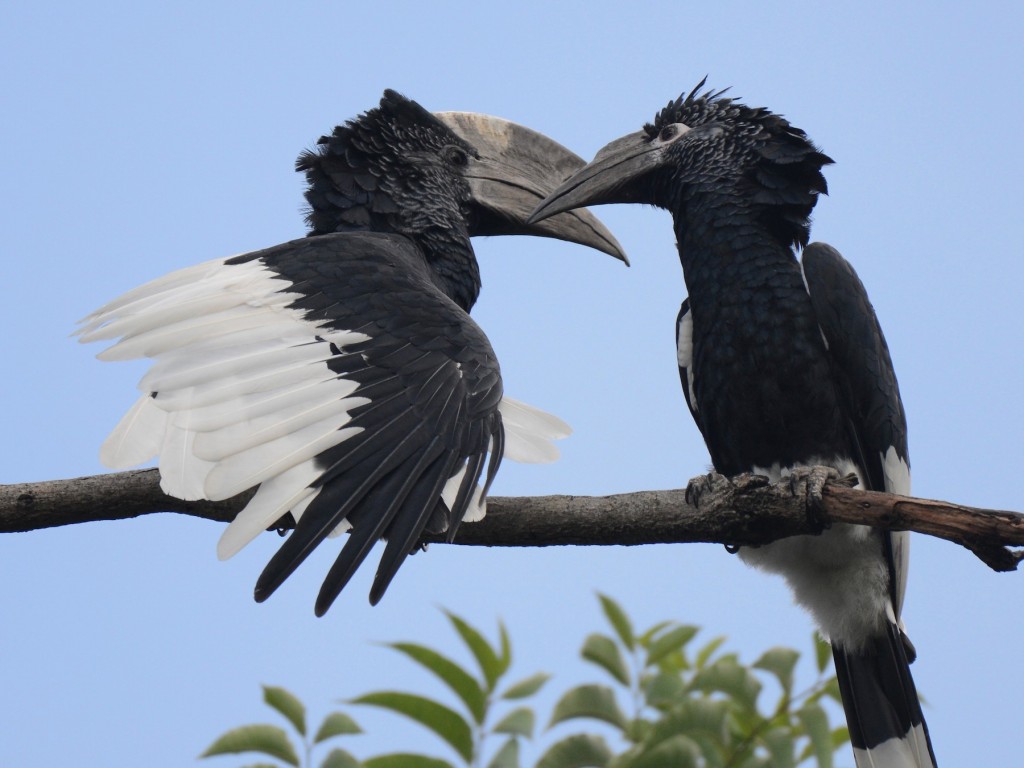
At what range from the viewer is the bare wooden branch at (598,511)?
12.0 ft

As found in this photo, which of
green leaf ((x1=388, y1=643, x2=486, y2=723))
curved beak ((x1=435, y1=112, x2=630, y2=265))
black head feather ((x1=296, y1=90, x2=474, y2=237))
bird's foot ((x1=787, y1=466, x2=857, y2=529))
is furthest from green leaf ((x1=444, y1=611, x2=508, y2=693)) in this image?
curved beak ((x1=435, y1=112, x2=630, y2=265))

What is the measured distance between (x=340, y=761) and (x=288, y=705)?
33cm

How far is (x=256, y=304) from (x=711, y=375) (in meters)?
1.63

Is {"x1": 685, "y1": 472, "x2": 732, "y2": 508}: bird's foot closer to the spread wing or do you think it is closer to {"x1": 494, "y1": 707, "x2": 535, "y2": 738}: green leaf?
the spread wing

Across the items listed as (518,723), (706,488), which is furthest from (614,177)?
(518,723)

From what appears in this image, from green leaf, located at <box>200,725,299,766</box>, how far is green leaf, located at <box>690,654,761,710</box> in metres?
0.98

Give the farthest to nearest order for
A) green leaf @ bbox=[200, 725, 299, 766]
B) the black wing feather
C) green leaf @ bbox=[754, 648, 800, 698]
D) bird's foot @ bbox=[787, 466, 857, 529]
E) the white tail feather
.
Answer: the white tail feather, bird's foot @ bbox=[787, 466, 857, 529], the black wing feather, green leaf @ bbox=[754, 648, 800, 698], green leaf @ bbox=[200, 725, 299, 766]

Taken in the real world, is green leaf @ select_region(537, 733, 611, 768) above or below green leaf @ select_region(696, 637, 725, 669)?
below

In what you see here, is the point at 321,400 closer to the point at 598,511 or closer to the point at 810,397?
the point at 598,511

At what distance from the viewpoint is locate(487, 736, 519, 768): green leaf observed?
109 inches

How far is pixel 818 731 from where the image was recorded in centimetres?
300

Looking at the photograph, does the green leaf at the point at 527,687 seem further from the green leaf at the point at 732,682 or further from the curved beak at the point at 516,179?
the curved beak at the point at 516,179

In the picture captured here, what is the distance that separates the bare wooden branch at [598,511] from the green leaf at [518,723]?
0.84 metres

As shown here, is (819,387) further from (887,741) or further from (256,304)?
(256,304)
